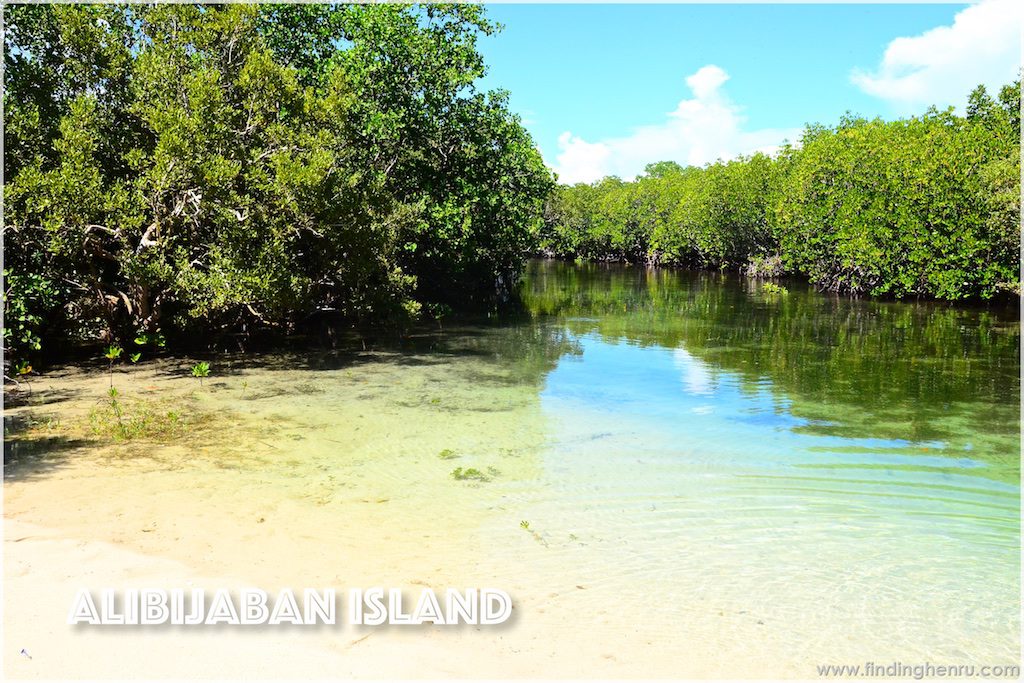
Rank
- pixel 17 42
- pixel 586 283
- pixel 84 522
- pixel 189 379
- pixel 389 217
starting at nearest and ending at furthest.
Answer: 1. pixel 84 522
2. pixel 189 379
3. pixel 17 42
4. pixel 389 217
5. pixel 586 283

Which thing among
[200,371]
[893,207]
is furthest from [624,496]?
[893,207]

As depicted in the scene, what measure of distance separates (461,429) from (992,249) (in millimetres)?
30172

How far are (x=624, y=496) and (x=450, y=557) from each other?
2554 mm

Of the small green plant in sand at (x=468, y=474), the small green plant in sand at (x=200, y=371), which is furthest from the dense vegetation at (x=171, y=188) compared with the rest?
the small green plant in sand at (x=468, y=474)

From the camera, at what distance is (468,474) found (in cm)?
927

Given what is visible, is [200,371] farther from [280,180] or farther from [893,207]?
[893,207]

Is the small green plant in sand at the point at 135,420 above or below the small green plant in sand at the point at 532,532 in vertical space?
above

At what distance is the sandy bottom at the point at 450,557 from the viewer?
16.8 feet

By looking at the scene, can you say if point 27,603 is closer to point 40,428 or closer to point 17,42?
point 40,428

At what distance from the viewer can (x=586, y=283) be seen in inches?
1881

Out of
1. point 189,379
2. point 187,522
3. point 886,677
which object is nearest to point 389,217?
point 189,379

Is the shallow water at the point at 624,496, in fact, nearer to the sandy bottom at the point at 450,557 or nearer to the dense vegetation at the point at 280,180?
the sandy bottom at the point at 450,557

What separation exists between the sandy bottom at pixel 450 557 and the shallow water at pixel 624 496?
34 millimetres

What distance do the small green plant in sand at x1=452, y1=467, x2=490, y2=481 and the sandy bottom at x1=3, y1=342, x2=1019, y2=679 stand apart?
0.12 meters
